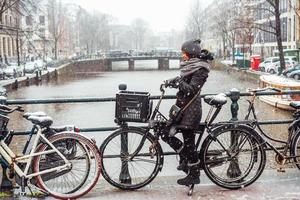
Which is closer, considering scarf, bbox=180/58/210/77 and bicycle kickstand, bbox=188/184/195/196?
scarf, bbox=180/58/210/77

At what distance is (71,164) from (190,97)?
5.05 feet

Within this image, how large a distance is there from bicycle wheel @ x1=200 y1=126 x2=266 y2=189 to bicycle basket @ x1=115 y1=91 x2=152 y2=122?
81 centimetres

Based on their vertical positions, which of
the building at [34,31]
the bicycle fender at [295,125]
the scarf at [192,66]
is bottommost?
the bicycle fender at [295,125]

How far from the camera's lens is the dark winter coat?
567cm

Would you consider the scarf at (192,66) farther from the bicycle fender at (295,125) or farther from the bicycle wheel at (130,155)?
the bicycle fender at (295,125)

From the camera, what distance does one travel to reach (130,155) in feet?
20.2

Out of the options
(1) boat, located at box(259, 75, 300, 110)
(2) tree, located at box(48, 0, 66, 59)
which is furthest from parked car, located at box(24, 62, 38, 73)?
(1) boat, located at box(259, 75, 300, 110)

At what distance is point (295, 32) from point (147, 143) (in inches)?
2284

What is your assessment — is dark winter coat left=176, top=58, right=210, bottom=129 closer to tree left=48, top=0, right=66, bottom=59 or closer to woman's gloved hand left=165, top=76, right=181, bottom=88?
woman's gloved hand left=165, top=76, right=181, bottom=88

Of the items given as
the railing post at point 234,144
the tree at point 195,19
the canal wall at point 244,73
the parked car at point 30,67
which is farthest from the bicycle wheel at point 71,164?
the tree at point 195,19

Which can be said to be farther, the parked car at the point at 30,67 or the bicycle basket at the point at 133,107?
the parked car at the point at 30,67

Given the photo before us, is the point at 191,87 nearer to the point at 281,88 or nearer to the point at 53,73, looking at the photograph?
the point at 281,88

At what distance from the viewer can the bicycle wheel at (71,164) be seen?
5.70 m

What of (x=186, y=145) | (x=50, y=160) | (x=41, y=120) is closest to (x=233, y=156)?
(x=186, y=145)
